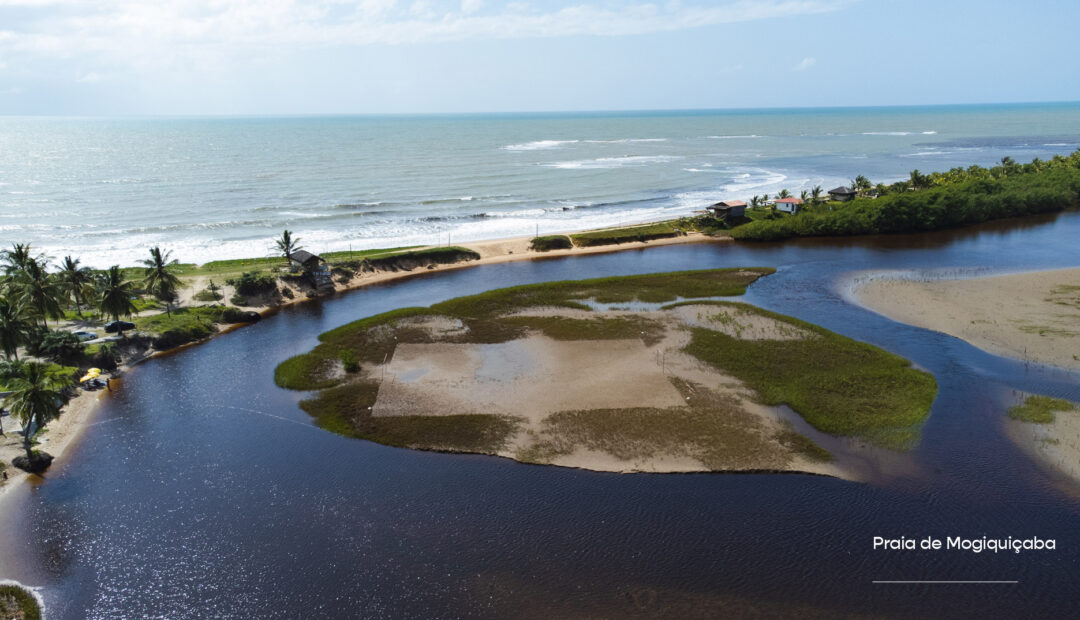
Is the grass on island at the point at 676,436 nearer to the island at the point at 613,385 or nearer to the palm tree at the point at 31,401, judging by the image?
the island at the point at 613,385

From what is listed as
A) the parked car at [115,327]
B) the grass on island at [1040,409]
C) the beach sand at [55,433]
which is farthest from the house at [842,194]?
the beach sand at [55,433]

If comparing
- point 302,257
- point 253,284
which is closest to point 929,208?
point 302,257

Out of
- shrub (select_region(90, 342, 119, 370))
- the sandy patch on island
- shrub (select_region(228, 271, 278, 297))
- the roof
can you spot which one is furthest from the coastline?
the sandy patch on island

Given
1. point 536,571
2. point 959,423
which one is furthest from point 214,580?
point 959,423

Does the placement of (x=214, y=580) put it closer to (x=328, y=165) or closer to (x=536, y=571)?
(x=536, y=571)

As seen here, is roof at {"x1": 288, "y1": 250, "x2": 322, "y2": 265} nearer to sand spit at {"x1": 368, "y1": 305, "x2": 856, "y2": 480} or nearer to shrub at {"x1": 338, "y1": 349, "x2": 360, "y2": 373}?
shrub at {"x1": 338, "y1": 349, "x2": 360, "y2": 373}

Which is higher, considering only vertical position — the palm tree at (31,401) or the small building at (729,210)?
the small building at (729,210)

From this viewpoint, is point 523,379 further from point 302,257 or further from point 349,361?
point 302,257
